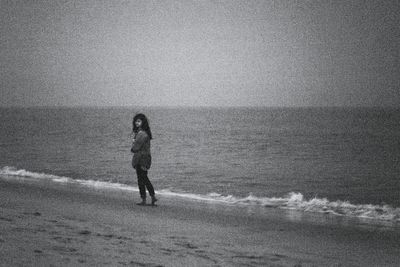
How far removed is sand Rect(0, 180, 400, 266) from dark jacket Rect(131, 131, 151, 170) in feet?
4.03

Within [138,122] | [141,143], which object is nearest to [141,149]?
[141,143]

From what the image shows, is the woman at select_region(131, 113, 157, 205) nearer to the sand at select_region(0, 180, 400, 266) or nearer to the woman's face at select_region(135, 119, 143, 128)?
the woman's face at select_region(135, 119, 143, 128)

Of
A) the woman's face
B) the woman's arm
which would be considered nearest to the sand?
the woman's arm

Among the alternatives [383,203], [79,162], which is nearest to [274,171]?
[383,203]

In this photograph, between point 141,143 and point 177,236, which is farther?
point 141,143

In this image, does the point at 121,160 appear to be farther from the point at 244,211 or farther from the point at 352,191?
the point at 244,211

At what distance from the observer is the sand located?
22.2 ft

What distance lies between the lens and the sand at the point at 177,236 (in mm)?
6777

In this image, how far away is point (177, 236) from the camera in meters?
8.74

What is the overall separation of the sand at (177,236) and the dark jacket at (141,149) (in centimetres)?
123

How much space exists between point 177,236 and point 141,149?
12.2ft

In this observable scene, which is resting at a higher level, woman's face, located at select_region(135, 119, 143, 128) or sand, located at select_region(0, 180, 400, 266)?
woman's face, located at select_region(135, 119, 143, 128)

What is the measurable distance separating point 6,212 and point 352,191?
15090 millimetres

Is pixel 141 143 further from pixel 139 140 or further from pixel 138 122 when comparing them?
pixel 138 122
